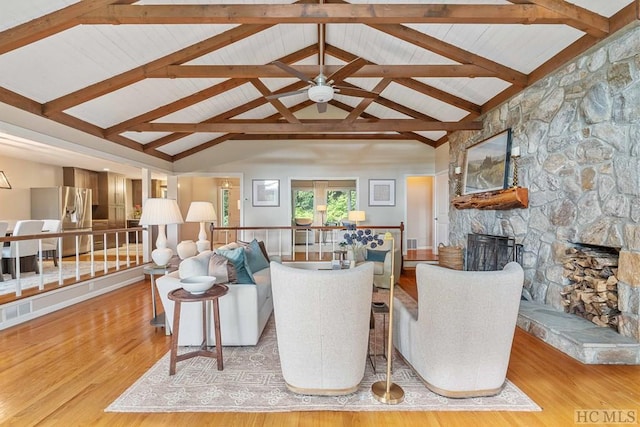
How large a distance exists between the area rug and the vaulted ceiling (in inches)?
102

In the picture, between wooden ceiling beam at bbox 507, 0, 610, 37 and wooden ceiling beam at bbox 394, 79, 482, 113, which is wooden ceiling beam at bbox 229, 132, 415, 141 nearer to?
wooden ceiling beam at bbox 394, 79, 482, 113

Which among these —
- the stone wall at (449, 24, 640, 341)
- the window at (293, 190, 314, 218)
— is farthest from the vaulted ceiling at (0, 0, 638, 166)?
the window at (293, 190, 314, 218)

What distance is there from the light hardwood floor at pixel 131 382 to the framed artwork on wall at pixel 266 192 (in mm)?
4747

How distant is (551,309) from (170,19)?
478 centimetres

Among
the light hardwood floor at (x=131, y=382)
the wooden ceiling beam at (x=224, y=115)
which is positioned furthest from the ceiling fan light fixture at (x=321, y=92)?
the wooden ceiling beam at (x=224, y=115)

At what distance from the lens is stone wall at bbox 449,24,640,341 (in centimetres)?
266

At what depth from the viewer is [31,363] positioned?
8.63 ft

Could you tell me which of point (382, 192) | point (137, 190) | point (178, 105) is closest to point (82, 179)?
point (137, 190)

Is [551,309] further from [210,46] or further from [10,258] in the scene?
[10,258]

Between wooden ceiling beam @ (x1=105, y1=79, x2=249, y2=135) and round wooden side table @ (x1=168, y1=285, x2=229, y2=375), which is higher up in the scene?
wooden ceiling beam @ (x1=105, y1=79, x2=249, y2=135)

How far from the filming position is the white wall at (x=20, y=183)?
21.3 feet

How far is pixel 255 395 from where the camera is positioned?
2178mm

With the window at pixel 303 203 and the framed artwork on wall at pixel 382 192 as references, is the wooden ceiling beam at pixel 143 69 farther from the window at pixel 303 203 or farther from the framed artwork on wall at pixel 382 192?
the window at pixel 303 203

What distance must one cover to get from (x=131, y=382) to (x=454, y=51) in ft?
15.9
